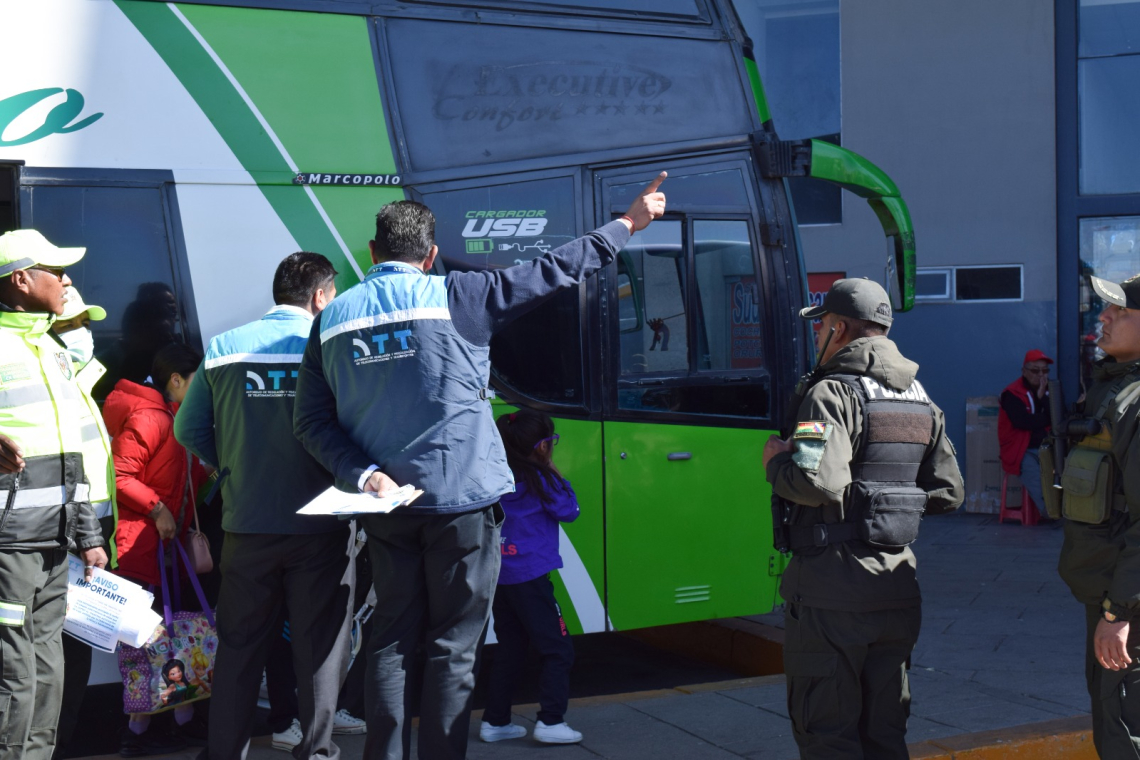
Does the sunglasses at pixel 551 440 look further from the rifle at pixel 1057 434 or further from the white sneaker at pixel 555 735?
the rifle at pixel 1057 434

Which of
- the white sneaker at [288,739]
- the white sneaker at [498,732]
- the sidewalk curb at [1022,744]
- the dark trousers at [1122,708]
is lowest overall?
the sidewalk curb at [1022,744]

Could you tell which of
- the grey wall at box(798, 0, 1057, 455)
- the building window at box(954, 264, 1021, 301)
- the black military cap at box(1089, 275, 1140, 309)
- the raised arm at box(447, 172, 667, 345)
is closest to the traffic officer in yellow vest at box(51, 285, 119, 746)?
the raised arm at box(447, 172, 667, 345)

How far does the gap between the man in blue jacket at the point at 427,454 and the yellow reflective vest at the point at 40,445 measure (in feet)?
2.87

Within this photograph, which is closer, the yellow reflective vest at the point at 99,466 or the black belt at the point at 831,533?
the black belt at the point at 831,533

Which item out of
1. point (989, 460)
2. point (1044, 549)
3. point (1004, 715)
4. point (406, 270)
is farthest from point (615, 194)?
point (989, 460)

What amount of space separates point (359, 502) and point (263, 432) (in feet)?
2.71

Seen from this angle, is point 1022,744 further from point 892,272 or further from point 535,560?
point 892,272

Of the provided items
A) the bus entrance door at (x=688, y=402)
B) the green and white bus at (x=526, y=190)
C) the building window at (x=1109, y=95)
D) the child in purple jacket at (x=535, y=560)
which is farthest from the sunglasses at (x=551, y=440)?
the building window at (x=1109, y=95)

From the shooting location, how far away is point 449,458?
3.34m

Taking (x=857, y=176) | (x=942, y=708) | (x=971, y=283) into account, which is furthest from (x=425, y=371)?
(x=971, y=283)

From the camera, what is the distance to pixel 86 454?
3.79 metres

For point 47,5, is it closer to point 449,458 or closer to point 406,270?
point 406,270

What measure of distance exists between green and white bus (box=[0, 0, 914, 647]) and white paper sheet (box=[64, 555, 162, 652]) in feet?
3.54

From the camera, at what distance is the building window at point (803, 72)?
13.3 m
